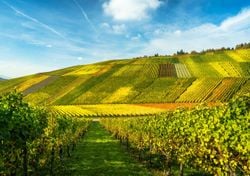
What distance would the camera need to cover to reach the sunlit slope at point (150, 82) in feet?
408

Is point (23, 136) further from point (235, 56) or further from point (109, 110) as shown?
point (235, 56)

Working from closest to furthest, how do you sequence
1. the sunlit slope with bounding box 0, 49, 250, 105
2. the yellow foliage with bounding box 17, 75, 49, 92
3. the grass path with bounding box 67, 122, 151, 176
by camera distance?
1. the grass path with bounding box 67, 122, 151, 176
2. the sunlit slope with bounding box 0, 49, 250, 105
3. the yellow foliage with bounding box 17, 75, 49, 92

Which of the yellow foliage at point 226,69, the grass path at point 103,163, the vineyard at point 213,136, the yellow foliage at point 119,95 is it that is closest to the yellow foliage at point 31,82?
the yellow foliage at point 119,95

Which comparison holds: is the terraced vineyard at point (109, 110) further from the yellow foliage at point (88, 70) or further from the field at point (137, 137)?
the yellow foliage at point (88, 70)

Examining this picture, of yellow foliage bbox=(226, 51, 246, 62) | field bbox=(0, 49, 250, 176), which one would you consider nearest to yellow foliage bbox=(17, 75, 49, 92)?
field bbox=(0, 49, 250, 176)

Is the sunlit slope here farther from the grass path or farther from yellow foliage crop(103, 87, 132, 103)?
the grass path

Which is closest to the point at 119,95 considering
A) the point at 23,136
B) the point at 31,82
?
the point at 31,82

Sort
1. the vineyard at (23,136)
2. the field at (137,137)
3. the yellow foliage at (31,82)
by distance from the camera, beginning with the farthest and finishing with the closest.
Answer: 1. the yellow foliage at (31,82)
2. the vineyard at (23,136)
3. the field at (137,137)

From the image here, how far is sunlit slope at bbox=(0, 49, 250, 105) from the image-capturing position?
124 m

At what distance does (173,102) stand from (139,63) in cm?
A: 6830

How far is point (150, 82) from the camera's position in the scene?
144875mm

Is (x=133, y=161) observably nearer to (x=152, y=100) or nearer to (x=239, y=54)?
(x=152, y=100)

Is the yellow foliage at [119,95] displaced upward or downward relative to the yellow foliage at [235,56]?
downward

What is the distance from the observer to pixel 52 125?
2652cm
